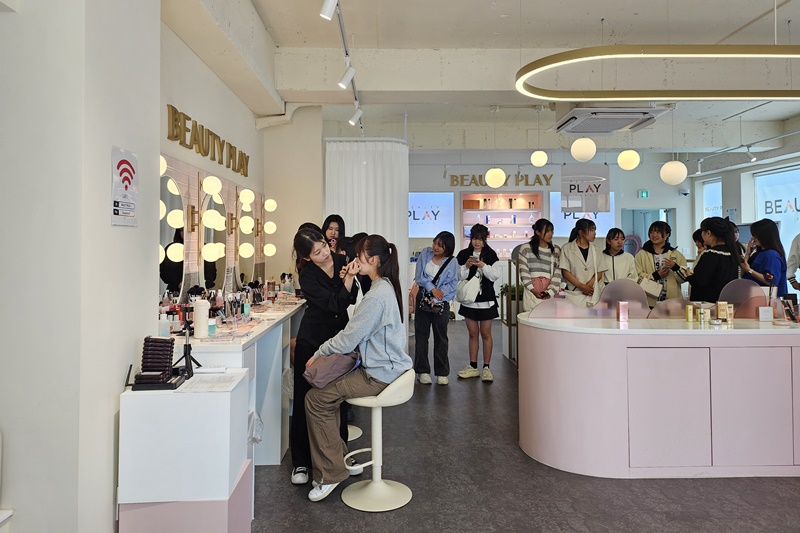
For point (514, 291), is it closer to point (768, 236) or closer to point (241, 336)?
point (768, 236)

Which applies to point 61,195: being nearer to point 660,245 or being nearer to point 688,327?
point 688,327

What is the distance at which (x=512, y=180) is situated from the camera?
12.0 m

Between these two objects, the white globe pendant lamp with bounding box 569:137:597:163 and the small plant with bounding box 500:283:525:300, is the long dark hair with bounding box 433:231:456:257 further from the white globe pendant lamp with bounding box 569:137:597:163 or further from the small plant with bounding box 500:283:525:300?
the white globe pendant lamp with bounding box 569:137:597:163

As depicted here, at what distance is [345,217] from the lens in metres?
6.71

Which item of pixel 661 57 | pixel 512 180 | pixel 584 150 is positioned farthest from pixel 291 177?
pixel 512 180

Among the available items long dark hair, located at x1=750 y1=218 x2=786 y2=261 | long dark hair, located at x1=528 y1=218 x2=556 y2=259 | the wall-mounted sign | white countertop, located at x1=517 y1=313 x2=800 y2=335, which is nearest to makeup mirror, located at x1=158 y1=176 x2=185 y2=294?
white countertop, located at x1=517 y1=313 x2=800 y2=335

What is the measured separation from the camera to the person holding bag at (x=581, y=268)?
212 inches

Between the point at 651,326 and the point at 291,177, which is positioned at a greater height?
the point at 291,177

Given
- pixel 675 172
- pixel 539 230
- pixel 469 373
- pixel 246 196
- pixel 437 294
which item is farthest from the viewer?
pixel 675 172

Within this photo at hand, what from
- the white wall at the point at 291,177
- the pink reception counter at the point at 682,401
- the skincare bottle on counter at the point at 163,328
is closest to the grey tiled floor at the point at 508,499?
the pink reception counter at the point at 682,401

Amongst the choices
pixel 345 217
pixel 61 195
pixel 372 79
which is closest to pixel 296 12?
pixel 372 79

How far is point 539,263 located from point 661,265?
158 cm

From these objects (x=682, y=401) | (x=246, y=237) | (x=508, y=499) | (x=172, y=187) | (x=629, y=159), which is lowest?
(x=508, y=499)

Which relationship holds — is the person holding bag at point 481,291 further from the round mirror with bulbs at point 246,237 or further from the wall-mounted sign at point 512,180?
the wall-mounted sign at point 512,180
